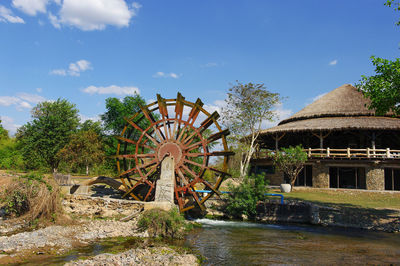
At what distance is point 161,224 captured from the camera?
9734 mm

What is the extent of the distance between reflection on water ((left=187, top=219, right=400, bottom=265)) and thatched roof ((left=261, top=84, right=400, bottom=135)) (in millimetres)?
12389

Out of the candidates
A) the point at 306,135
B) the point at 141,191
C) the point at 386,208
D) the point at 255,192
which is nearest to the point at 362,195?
the point at 386,208

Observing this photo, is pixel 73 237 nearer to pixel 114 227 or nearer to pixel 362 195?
pixel 114 227

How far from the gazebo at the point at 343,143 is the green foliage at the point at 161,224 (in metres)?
14.9

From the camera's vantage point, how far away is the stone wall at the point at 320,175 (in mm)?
22266

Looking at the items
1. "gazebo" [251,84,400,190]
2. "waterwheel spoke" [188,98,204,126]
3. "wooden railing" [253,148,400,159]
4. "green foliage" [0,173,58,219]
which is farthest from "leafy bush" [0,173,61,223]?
"gazebo" [251,84,400,190]

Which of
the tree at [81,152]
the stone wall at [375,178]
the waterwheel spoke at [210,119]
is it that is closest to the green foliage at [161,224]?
the waterwheel spoke at [210,119]

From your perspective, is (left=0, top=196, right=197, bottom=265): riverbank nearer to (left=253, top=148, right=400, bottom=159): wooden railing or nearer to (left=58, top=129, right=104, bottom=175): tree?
(left=58, top=129, right=104, bottom=175): tree

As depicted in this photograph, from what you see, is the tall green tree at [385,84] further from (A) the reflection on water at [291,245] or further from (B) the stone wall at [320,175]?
(B) the stone wall at [320,175]

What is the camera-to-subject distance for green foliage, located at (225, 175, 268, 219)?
13.7 meters

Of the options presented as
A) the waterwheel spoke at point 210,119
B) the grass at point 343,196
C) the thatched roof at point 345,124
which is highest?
the thatched roof at point 345,124

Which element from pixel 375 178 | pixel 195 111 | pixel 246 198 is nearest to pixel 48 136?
pixel 195 111

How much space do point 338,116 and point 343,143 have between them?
2.35 m

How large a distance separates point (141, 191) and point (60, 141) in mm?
17762
